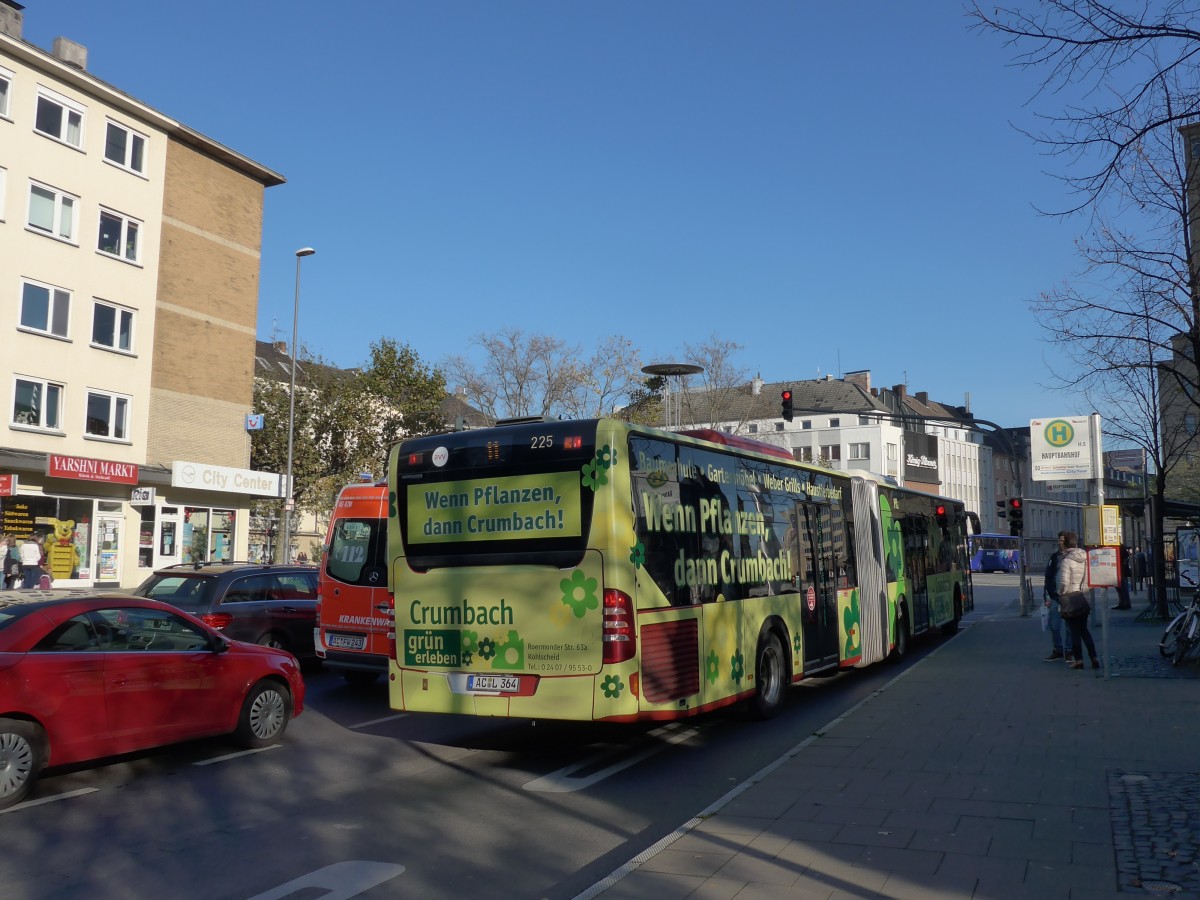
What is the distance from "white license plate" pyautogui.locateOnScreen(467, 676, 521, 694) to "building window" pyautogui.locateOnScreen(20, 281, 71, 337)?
25987mm

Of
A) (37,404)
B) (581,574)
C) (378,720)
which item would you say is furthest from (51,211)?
(581,574)

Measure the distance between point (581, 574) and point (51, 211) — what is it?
28.2m

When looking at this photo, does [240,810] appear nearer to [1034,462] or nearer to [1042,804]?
[1042,804]

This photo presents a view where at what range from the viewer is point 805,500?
1248 centimetres

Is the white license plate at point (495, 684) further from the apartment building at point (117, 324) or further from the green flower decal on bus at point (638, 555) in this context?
the apartment building at point (117, 324)

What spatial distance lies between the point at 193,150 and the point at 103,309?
722cm

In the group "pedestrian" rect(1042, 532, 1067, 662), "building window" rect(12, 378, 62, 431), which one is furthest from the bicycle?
"building window" rect(12, 378, 62, 431)

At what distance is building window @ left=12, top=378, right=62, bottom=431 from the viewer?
29125 millimetres

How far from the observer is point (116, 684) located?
8.19 m

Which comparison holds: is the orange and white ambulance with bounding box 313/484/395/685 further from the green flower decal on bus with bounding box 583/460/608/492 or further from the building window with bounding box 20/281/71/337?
the building window with bounding box 20/281/71/337

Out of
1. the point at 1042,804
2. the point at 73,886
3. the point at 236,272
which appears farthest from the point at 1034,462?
the point at 236,272

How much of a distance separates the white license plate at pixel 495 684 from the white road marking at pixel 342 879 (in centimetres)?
262

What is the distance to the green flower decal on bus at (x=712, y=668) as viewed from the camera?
30.4 ft

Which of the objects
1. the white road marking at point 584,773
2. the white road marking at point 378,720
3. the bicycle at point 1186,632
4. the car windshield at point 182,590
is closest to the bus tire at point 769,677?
the white road marking at point 584,773
